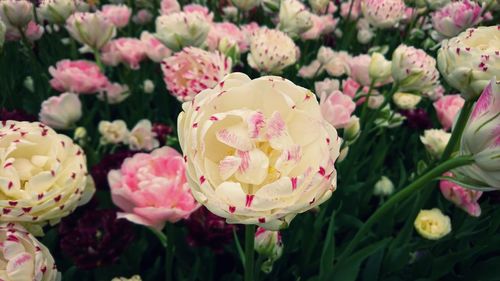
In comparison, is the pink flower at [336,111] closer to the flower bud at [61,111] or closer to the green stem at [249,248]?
the green stem at [249,248]

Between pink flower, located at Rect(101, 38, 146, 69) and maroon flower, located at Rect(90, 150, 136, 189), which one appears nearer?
maroon flower, located at Rect(90, 150, 136, 189)

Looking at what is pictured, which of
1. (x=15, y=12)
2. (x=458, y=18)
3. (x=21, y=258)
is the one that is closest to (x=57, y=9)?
(x=15, y=12)

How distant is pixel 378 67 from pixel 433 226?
31cm

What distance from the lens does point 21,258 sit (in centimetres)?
41

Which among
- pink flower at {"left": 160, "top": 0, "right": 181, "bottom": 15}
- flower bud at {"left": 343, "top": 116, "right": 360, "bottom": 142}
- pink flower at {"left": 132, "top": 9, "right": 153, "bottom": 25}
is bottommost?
pink flower at {"left": 132, "top": 9, "right": 153, "bottom": 25}

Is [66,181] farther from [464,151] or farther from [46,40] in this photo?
[46,40]

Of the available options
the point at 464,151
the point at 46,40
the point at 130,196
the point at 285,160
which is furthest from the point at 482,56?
the point at 46,40

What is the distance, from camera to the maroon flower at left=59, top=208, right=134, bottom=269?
592mm

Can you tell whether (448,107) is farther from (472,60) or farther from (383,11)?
(472,60)

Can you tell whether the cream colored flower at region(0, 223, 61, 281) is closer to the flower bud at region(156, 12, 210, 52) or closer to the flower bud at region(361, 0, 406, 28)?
the flower bud at region(156, 12, 210, 52)

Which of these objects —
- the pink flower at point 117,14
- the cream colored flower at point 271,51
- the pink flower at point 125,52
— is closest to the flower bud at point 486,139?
the cream colored flower at point 271,51

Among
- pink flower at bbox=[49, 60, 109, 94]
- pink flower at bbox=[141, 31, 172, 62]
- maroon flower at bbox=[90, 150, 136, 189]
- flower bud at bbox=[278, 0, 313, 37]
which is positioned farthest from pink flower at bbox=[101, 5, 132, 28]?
maroon flower at bbox=[90, 150, 136, 189]

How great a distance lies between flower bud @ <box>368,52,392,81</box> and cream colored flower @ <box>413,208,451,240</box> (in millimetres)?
276

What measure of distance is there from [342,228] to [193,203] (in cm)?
47
